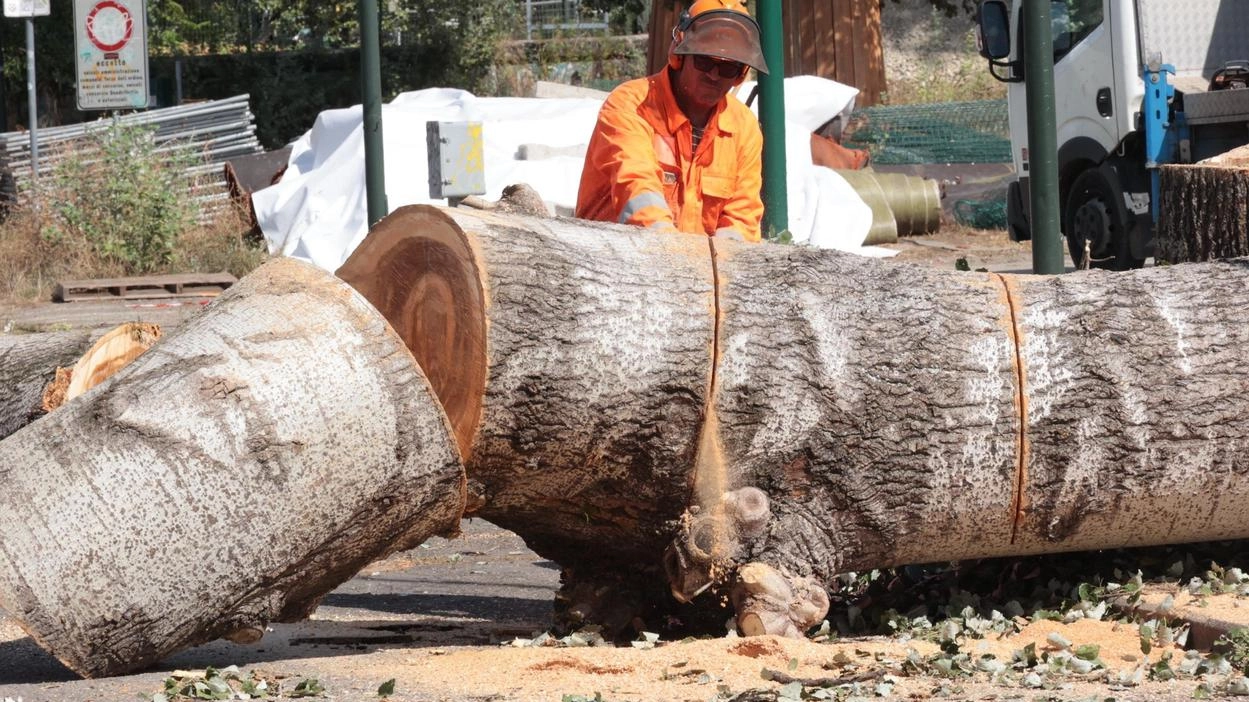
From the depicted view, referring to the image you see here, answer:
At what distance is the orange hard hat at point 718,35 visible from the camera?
5.72 metres

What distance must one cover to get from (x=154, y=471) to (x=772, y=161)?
4607mm

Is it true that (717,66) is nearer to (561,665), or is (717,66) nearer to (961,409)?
(961,409)

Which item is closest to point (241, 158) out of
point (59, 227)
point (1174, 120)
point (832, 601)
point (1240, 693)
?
point (59, 227)

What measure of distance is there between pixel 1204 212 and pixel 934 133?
38.8 feet

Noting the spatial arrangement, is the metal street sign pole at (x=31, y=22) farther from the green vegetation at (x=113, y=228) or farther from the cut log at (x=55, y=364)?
the cut log at (x=55, y=364)

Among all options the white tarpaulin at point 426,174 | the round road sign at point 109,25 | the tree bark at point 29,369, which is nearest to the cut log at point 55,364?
the tree bark at point 29,369

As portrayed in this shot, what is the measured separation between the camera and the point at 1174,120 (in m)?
10.8

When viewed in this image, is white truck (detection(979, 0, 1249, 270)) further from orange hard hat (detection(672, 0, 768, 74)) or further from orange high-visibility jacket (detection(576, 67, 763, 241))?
orange hard hat (detection(672, 0, 768, 74))

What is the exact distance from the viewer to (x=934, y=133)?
56.5 ft

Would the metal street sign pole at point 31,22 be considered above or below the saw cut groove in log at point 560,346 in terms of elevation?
above

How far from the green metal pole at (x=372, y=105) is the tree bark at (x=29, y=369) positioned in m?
2.81

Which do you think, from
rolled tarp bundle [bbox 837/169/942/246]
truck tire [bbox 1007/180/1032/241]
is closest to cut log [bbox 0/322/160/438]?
truck tire [bbox 1007/180/1032/241]

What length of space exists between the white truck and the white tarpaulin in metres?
2.71

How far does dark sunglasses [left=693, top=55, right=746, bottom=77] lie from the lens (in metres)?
5.83
